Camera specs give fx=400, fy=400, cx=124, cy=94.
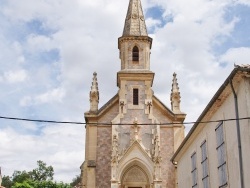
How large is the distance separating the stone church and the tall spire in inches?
7.7

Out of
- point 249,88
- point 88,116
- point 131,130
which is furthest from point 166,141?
point 249,88

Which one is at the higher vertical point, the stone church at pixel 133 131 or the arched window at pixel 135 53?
the arched window at pixel 135 53

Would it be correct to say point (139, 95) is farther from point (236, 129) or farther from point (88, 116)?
point (236, 129)

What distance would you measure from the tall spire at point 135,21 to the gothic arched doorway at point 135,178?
12577 millimetres

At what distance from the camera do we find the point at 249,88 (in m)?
12.9

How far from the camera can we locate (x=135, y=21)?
3850cm

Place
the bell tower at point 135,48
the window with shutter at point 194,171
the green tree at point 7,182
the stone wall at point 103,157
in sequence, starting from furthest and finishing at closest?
the green tree at point 7,182, the bell tower at point 135,48, the stone wall at point 103,157, the window with shutter at point 194,171

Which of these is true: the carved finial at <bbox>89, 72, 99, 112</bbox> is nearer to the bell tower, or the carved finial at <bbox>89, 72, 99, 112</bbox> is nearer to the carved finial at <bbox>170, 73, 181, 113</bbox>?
the bell tower

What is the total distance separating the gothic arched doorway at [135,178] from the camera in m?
33.6

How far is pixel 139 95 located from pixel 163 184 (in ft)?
26.2

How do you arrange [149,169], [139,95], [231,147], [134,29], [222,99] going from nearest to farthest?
[231,147] < [222,99] < [149,169] < [139,95] < [134,29]

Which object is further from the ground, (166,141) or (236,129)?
(166,141)

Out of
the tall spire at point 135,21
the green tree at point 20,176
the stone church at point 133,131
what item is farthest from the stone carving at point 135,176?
the green tree at point 20,176

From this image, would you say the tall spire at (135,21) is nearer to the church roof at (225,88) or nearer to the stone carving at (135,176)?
the stone carving at (135,176)
